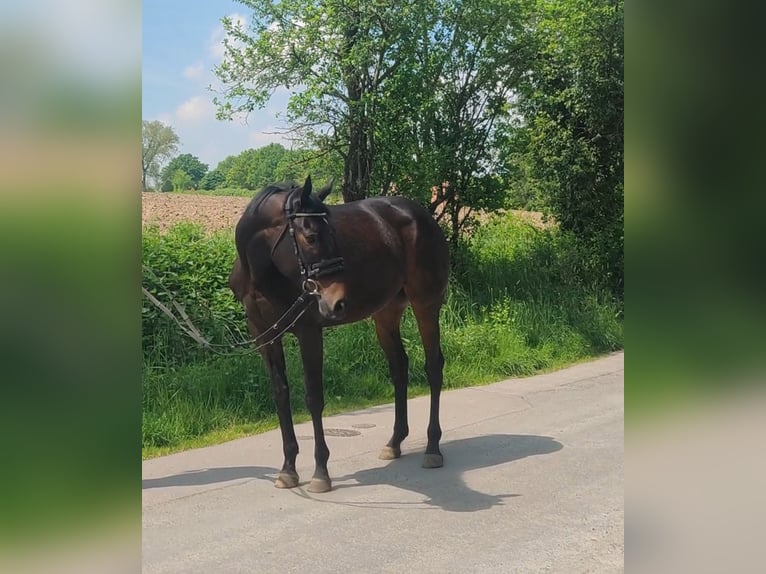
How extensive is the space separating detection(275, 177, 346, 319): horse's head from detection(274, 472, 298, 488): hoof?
1.21m

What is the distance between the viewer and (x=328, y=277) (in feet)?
14.1

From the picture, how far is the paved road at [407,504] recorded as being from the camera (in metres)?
3.65

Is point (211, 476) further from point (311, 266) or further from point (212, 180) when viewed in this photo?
point (212, 180)

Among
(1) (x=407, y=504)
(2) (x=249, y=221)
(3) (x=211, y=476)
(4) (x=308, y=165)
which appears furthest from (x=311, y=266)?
(4) (x=308, y=165)

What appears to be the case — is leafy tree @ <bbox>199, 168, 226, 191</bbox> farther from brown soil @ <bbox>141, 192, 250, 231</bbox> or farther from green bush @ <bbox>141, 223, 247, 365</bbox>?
green bush @ <bbox>141, 223, 247, 365</bbox>

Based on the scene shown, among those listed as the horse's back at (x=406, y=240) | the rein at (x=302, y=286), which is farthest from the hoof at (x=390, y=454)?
the rein at (x=302, y=286)

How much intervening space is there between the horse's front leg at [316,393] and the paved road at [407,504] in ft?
0.35

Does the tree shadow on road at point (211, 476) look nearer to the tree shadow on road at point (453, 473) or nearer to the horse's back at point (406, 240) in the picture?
the tree shadow on road at point (453, 473)

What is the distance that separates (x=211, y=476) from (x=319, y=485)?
89cm

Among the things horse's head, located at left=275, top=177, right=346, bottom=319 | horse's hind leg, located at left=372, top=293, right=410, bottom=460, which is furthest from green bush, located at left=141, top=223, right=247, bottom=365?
horse's head, located at left=275, top=177, right=346, bottom=319
